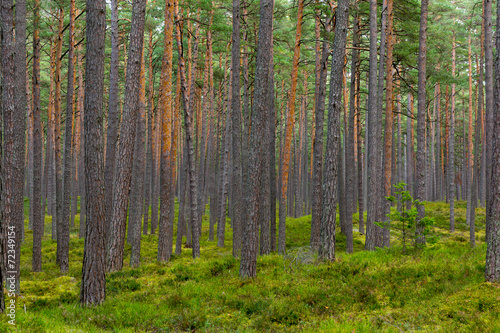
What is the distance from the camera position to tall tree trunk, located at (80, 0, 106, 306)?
7012 millimetres

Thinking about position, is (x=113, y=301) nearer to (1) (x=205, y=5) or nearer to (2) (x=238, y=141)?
(2) (x=238, y=141)

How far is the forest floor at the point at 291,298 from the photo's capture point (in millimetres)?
5859

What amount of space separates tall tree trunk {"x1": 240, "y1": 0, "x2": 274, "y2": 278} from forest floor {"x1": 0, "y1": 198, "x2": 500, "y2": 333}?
623 mm

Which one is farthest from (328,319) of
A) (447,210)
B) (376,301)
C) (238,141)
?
(447,210)

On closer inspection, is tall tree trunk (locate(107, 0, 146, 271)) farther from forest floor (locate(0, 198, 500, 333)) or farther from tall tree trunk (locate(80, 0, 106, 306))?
forest floor (locate(0, 198, 500, 333))

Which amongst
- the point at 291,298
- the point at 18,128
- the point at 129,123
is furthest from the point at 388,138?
the point at 18,128

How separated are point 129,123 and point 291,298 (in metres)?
5.65

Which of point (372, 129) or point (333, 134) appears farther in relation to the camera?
point (372, 129)

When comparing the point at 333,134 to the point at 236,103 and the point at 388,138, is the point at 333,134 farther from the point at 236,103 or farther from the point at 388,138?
the point at 388,138

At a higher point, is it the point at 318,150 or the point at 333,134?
the point at 333,134

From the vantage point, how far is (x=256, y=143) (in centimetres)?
873

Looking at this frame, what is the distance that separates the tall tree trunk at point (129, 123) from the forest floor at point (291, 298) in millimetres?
1750

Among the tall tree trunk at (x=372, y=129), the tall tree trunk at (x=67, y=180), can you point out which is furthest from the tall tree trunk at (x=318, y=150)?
the tall tree trunk at (x=67, y=180)

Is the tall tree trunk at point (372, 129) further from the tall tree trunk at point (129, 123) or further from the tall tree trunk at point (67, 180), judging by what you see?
the tall tree trunk at point (67, 180)
